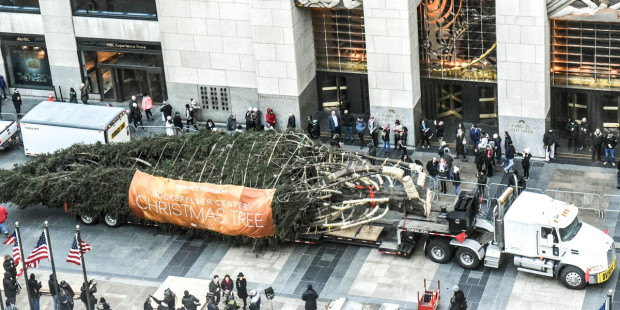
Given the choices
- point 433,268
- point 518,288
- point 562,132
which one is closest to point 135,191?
point 433,268

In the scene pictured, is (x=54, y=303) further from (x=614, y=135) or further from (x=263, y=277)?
(x=614, y=135)

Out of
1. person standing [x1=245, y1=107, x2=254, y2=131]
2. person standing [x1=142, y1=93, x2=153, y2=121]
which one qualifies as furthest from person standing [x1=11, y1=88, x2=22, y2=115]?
person standing [x1=245, y1=107, x2=254, y2=131]

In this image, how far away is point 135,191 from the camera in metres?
45.6

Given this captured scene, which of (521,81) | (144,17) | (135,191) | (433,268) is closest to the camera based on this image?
(433,268)

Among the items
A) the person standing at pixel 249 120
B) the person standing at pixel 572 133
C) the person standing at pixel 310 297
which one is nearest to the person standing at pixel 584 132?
the person standing at pixel 572 133

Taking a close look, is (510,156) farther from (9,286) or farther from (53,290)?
(9,286)

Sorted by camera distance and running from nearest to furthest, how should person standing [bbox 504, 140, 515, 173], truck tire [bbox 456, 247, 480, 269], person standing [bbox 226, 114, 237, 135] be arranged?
1. truck tire [bbox 456, 247, 480, 269]
2. person standing [bbox 504, 140, 515, 173]
3. person standing [bbox 226, 114, 237, 135]

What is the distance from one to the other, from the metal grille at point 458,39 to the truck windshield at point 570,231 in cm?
1383

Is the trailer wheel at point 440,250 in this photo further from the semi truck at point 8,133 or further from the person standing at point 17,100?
the person standing at point 17,100

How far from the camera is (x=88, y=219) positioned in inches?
1884

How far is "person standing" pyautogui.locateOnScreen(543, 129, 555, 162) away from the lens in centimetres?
A: 5028

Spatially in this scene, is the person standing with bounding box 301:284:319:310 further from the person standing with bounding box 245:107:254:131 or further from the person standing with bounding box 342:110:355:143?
the person standing with bounding box 245:107:254:131

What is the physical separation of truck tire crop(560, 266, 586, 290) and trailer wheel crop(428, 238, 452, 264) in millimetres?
4464

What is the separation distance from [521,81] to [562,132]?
13.9 ft
